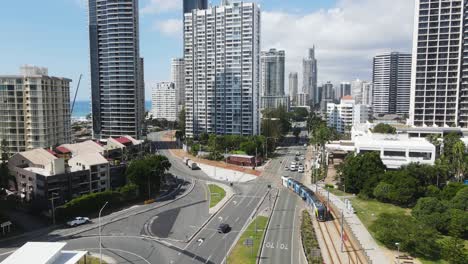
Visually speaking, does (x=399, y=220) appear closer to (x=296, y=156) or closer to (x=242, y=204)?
(x=242, y=204)

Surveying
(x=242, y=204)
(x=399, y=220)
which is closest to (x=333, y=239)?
(x=399, y=220)

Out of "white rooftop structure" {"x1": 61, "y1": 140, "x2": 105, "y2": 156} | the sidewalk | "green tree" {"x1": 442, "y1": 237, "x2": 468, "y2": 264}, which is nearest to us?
"green tree" {"x1": 442, "y1": 237, "x2": 468, "y2": 264}

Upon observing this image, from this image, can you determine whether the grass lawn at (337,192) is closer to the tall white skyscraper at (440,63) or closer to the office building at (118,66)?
the tall white skyscraper at (440,63)

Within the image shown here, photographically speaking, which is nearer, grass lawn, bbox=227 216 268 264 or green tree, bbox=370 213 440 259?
grass lawn, bbox=227 216 268 264

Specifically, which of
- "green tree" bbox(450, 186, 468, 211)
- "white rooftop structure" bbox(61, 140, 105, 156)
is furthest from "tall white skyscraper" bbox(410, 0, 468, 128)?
"white rooftop structure" bbox(61, 140, 105, 156)

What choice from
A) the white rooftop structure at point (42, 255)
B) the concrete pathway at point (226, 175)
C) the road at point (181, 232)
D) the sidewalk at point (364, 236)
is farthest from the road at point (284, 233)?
the white rooftop structure at point (42, 255)

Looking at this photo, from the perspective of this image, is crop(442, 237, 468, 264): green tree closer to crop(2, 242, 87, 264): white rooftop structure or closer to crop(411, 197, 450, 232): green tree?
crop(411, 197, 450, 232): green tree

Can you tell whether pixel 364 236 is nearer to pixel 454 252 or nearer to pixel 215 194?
pixel 454 252
